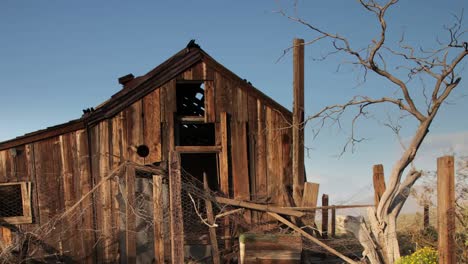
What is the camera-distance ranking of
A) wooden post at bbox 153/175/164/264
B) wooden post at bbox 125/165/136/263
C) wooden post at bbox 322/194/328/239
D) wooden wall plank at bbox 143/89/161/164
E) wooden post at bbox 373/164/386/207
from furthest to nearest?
wooden post at bbox 322/194/328/239
wooden wall plank at bbox 143/89/161/164
wooden post at bbox 125/165/136/263
wooden post at bbox 373/164/386/207
wooden post at bbox 153/175/164/264

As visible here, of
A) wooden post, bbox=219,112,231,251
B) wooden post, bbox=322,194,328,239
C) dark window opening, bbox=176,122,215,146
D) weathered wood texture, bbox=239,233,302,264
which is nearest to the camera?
weathered wood texture, bbox=239,233,302,264

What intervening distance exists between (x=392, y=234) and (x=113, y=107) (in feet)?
28.1

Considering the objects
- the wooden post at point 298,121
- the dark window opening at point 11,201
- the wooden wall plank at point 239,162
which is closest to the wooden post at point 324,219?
the wooden post at point 298,121

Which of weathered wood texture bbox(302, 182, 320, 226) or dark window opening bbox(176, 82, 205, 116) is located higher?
dark window opening bbox(176, 82, 205, 116)

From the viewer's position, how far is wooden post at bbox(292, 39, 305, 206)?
1410cm

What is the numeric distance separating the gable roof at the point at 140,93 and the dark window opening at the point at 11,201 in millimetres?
1727

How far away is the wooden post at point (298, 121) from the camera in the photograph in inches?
555

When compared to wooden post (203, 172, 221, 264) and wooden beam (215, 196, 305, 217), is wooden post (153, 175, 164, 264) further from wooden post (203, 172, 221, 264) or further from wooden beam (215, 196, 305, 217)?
wooden beam (215, 196, 305, 217)

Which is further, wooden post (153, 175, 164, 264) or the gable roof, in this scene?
the gable roof

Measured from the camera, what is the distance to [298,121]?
1426 centimetres

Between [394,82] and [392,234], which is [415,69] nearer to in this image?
[394,82]

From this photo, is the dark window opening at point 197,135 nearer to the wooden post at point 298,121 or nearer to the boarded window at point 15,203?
the wooden post at point 298,121

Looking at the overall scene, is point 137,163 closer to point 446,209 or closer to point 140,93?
point 140,93

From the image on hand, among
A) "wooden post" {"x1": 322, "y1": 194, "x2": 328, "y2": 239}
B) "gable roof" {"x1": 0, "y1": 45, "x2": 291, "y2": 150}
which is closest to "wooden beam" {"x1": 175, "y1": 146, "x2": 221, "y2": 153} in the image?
"gable roof" {"x1": 0, "y1": 45, "x2": 291, "y2": 150}
